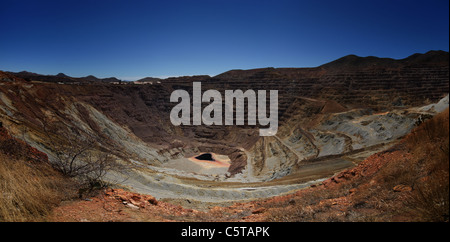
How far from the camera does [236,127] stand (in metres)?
70.3

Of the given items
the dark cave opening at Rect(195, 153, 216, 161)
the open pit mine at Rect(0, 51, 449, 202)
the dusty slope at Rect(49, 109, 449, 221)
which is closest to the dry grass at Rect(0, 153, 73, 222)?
the dusty slope at Rect(49, 109, 449, 221)

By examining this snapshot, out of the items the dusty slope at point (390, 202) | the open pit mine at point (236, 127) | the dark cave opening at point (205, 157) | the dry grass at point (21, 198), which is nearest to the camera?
the dusty slope at point (390, 202)

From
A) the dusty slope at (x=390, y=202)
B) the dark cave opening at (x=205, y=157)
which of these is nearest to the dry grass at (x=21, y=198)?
the dusty slope at (x=390, y=202)

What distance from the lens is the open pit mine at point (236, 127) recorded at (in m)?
22.6

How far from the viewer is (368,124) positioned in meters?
39.5

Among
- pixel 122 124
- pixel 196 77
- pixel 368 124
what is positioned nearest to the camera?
pixel 368 124

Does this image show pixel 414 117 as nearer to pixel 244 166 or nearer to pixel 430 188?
pixel 244 166

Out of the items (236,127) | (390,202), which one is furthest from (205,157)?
(390,202)

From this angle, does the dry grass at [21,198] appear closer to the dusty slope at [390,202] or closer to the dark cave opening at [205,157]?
the dusty slope at [390,202]

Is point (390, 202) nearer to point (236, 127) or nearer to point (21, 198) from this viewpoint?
point (21, 198)

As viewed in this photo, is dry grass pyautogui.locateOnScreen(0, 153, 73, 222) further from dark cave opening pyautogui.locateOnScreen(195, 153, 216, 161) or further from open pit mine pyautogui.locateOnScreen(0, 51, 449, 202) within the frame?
dark cave opening pyautogui.locateOnScreen(195, 153, 216, 161)
